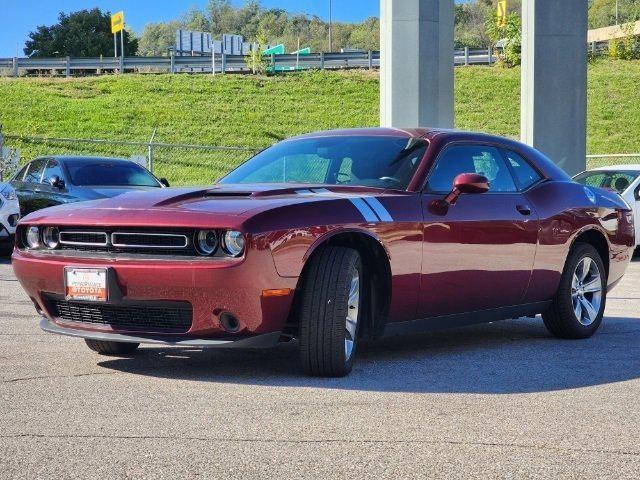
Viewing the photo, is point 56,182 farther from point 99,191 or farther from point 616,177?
point 616,177

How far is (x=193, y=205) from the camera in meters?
6.20

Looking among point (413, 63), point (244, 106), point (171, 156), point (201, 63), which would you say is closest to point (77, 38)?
point (201, 63)

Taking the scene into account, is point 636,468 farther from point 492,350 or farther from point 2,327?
point 2,327

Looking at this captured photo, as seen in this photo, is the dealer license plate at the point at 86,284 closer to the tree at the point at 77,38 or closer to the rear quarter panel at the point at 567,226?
the rear quarter panel at the point at 567,226

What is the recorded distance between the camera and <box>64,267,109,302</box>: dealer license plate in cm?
603

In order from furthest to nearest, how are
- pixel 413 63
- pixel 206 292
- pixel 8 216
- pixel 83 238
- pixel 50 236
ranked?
1. pixel 413 63
2. pixel 8 216
3. pixel 50 236
4. pixel 83 238
5. pixel 206 292

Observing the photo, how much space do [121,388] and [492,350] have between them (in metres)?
2.74

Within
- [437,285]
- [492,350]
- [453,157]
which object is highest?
[453,157]

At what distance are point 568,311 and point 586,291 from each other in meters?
0.34

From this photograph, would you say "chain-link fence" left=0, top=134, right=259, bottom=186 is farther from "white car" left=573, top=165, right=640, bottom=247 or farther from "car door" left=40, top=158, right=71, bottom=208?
"white car" left=573, top=165, right=640, bottom=247

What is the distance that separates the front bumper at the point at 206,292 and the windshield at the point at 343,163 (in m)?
1.30

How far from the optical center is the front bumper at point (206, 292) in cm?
583

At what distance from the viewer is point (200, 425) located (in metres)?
4.98

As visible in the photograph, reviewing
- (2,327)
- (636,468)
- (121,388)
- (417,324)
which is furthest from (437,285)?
(2,327)
